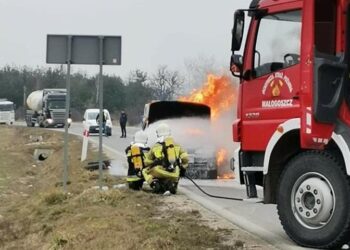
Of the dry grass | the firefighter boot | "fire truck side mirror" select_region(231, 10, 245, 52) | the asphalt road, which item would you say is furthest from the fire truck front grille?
"fire truck side mirror" select_region(231, 10, 245, 52)

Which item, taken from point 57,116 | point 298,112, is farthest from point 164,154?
point 57,116

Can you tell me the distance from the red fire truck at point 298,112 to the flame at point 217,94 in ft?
26.0

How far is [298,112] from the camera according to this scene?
707 centimetres

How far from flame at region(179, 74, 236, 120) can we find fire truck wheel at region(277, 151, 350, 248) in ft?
28.8

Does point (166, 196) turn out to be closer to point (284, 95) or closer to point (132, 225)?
point (132, 225)

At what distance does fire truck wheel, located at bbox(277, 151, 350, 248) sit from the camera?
21.8 ft

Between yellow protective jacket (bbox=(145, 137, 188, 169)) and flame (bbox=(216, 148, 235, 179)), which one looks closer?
yellow protective jacket (bbox=(145, 137, 188, 169))

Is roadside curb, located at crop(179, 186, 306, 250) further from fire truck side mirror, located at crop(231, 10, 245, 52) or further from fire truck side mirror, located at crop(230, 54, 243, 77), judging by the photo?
fire truck side mirror, located at crop(231, 10, 245, 52)

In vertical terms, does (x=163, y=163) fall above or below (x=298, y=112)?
below

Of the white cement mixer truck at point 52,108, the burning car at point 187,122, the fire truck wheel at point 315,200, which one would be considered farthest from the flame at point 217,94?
the white cement mixer truck at point 52,108

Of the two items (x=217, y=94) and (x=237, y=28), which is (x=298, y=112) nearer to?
(x=237, y=28)

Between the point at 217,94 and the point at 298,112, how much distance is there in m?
9.49

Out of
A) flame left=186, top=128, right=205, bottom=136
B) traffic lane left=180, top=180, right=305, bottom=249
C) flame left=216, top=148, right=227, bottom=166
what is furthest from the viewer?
flame left=186, top=128, right=205, bottom=136

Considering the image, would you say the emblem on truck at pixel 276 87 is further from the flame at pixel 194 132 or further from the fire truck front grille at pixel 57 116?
the fire truck front grille at pixel 57 116
